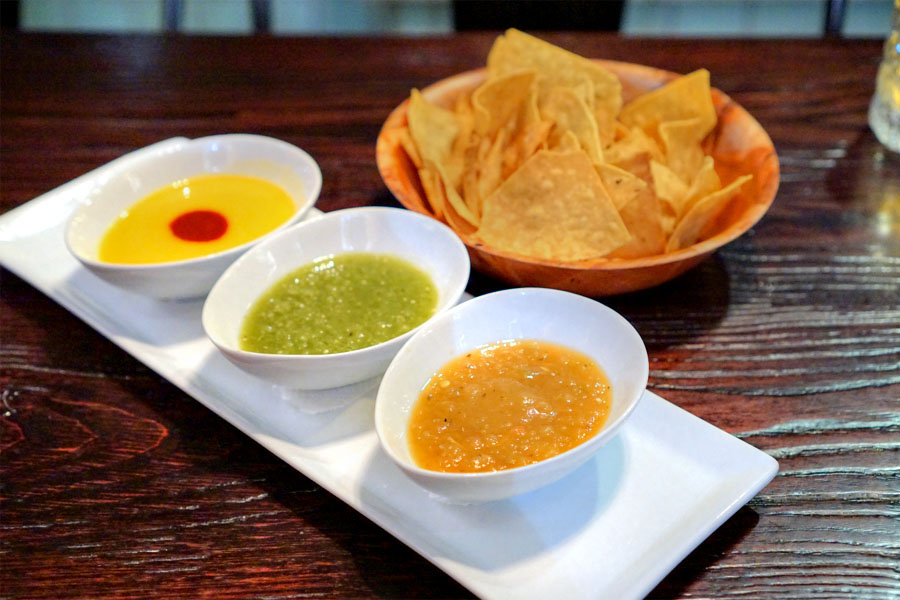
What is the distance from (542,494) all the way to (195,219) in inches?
36.4

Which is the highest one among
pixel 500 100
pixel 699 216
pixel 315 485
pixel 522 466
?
pixel 500 100

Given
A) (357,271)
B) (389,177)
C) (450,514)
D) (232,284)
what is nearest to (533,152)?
(389,177)

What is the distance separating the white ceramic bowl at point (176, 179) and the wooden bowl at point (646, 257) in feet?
0.63

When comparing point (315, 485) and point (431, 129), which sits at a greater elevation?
point (431, 129)

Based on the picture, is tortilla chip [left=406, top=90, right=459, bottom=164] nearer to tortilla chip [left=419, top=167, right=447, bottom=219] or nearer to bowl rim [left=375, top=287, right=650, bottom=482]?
tortilla chip [left=419, top=167, right=447, bottom=219]

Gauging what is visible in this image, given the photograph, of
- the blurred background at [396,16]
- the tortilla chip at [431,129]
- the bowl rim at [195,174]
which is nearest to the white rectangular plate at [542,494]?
the bowl rim at [195,174]

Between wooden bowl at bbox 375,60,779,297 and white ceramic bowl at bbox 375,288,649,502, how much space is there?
133mm

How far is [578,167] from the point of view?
142 centimetres

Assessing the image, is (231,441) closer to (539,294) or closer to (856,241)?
(539,294)

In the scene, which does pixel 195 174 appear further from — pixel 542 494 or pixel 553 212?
pixel 542 494

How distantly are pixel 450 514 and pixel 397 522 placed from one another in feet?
0.23

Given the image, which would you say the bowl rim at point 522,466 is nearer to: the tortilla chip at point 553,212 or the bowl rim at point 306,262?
the bowl rim at point 306,262

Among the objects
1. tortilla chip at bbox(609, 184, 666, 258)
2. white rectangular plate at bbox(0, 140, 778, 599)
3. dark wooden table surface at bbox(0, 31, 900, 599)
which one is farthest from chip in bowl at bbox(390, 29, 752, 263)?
white rectangular plate at bbox(0, 140, 778, 599)

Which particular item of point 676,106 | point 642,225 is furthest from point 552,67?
point 642,225
